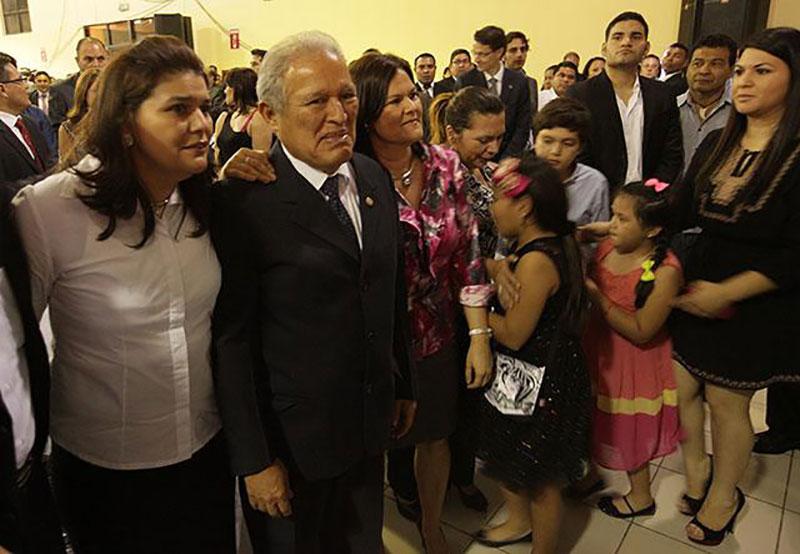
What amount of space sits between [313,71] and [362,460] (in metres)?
0.91

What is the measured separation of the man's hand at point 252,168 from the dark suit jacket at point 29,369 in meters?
0.38

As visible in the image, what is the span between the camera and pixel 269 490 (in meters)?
1.22

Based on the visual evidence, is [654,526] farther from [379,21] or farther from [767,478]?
[379,21]

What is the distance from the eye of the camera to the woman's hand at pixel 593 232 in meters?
1.97

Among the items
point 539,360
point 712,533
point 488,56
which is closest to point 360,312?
point 539,360

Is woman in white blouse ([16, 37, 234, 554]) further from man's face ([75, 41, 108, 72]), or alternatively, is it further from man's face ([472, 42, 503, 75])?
man's face ([75, 41, 108, 72])

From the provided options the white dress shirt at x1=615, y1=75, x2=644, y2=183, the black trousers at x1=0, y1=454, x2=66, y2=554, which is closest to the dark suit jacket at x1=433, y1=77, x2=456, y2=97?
the white dress shirt at x1=615, y1=75, x2=644, y2=183

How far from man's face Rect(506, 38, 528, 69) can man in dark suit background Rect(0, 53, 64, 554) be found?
498 cm

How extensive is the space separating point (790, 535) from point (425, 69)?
6104 mm

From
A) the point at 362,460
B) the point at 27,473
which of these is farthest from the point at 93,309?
the point at 362,460

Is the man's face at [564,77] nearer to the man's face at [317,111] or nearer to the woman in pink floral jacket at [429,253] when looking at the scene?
the woman in pink floral jacket at [429,253]

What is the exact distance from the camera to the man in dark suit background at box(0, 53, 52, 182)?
3.01 m

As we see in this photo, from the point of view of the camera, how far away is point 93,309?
1.05 meters

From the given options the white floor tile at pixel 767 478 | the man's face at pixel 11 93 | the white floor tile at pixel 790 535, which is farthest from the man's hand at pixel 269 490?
the man's face at pixel 11 93
